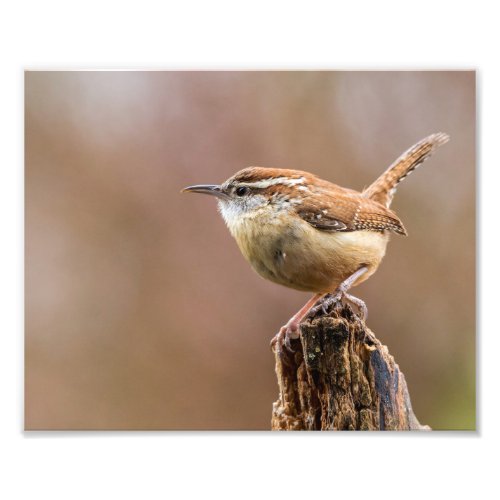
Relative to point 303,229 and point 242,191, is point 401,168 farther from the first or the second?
point 242,191

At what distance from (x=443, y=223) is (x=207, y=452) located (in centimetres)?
191

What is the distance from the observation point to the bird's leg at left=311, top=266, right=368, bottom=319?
345 cm

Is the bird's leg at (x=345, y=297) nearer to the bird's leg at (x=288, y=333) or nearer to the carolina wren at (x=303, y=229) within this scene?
the carolina wren at (x=303, y=229)

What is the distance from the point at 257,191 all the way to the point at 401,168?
0.92m

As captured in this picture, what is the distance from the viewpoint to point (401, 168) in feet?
13.2

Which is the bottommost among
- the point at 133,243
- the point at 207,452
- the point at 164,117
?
the point at 207,452

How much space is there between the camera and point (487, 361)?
3.97 m

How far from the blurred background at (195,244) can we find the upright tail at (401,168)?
61 mm

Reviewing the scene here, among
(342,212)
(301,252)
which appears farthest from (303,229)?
(342,212)

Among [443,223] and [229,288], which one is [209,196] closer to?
[229,288]

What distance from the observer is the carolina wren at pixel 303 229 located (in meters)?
3.53

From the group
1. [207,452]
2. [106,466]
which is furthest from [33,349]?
[207,452]

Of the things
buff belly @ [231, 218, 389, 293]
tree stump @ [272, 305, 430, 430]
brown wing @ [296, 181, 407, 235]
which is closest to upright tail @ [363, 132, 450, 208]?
brown wing @ [296, 181, 407, 235]

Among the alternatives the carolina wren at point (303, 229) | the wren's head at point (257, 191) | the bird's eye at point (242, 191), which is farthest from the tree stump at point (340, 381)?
the bird's eye at point (242, 191)
